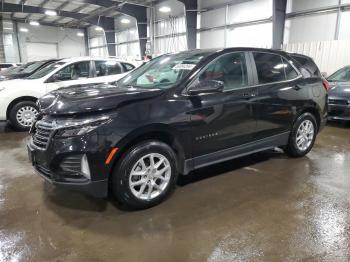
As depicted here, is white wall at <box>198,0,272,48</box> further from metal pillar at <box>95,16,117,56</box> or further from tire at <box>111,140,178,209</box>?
tire at <box>111,140,178,209</box>


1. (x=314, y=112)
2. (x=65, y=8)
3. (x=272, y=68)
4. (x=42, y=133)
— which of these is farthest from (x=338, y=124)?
(x=65, y=8)

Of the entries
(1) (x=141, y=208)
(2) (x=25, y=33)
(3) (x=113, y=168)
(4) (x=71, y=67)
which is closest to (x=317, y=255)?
(1) (x=141, y=208)

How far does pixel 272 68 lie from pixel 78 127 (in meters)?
2.50

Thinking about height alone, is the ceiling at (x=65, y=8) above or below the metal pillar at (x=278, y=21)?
above

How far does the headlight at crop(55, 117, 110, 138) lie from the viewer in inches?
94.8

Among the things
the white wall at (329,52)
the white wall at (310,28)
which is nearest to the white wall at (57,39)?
the white wall at (310,28)

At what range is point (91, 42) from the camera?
88.1 ft

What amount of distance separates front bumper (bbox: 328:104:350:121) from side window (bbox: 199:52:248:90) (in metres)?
3.81

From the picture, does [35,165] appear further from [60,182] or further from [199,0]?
[199,0]

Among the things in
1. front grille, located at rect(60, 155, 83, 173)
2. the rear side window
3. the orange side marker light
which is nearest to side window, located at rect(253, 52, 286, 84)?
the rear side window

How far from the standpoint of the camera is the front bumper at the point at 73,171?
2410mm

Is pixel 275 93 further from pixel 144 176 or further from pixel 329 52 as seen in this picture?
pixel 329 52

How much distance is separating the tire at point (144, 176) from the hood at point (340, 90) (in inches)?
193

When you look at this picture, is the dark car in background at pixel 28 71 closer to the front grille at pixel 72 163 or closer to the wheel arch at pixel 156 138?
the front grille at pixel 72 163
